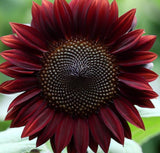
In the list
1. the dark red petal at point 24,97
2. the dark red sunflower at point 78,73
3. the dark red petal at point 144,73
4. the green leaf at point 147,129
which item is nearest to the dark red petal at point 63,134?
the dark red sunflower at point 78,73

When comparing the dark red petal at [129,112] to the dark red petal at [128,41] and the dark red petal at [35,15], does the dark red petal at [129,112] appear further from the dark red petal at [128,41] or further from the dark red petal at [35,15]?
the dark red petal at [35,15]

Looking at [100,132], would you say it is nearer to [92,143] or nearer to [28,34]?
[92,143]

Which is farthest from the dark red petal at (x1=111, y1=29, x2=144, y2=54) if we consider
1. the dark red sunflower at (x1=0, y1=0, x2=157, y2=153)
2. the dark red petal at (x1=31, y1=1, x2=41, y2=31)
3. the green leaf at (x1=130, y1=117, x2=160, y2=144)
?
the green leaf at (x1=130, y1=117, x2=160, y2=144)

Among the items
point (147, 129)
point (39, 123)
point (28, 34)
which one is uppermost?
point (28, 34)

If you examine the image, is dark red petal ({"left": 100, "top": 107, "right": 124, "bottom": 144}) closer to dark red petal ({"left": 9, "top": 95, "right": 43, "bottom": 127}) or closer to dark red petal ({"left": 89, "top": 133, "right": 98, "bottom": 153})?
dark red petal ({"left": 89, "top": 133, "right": 98, "bottom": 153})

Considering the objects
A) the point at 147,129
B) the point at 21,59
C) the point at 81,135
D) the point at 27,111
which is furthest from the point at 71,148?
the point at 147,129

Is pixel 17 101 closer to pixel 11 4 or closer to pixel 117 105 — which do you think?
pixel 117 105

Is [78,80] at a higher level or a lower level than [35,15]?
lower
